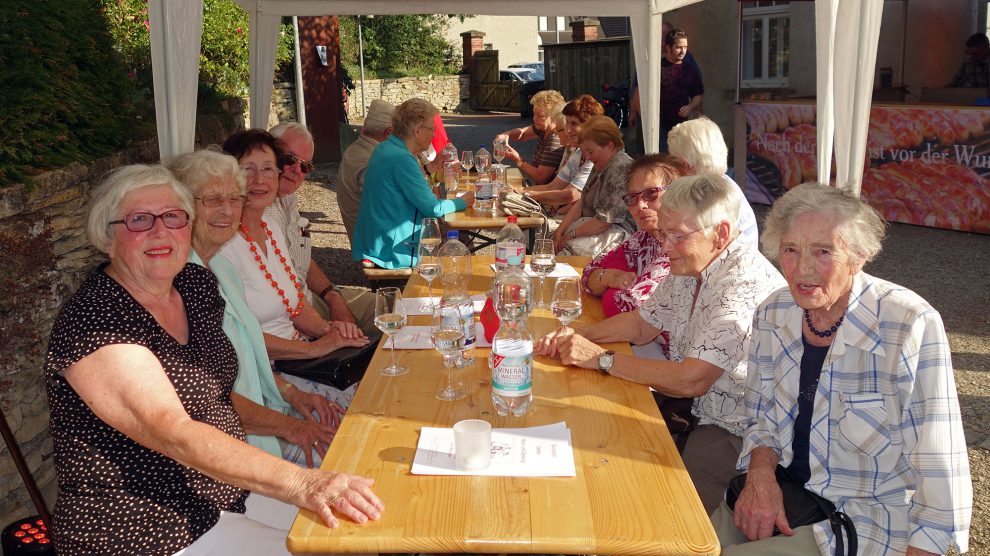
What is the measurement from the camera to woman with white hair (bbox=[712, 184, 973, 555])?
1835mm

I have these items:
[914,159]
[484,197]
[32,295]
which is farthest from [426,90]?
[32,295]

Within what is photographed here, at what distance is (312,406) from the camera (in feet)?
9.51

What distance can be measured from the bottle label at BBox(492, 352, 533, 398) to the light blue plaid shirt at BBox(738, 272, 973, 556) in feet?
2.31

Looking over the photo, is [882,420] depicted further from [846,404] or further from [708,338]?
[708,338]

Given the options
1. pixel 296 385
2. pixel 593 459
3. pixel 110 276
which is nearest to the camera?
pixel 593 459

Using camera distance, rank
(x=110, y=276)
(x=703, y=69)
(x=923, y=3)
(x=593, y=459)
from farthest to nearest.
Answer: (x=923, y=3) → (x=703, y=69) → (x=110, y=276) → (x=593, y=459)

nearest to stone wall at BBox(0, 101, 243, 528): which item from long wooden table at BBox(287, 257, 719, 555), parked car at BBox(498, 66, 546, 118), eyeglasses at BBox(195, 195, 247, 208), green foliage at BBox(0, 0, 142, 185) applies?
green foliage at BBox(0, 0, 142, 185)

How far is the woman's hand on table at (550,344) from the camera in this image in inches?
102

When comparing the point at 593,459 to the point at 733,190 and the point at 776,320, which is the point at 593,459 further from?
the point at 733,190

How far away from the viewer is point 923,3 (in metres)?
12.5

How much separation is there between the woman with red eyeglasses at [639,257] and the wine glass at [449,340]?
867 millimetres

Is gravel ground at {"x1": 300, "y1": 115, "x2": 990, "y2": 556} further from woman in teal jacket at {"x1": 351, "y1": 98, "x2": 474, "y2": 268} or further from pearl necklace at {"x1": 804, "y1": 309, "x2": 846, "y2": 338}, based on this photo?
woman in teal jacket at {"x1": 351, "y1": 98, "x2": 474, "y2": 268}

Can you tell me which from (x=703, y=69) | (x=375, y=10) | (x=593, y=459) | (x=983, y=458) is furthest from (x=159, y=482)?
(x=703, y=69)

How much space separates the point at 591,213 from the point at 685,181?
2761 mm
